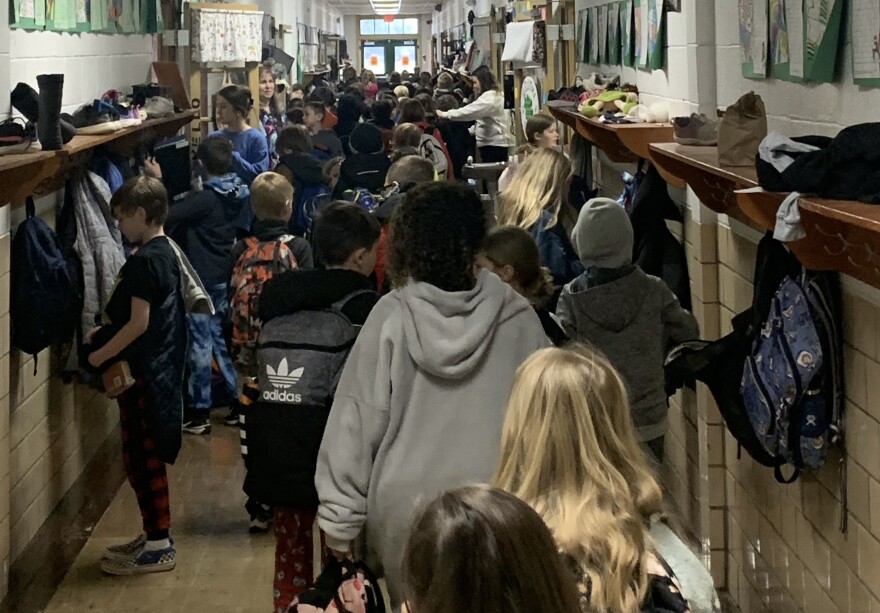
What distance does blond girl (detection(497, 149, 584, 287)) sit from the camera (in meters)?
4.82

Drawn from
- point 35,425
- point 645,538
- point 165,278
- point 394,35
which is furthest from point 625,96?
point 394,35

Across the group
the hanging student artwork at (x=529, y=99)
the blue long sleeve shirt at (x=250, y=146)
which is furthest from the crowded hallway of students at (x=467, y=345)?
the hanging student artwork at (x=529, y=99)

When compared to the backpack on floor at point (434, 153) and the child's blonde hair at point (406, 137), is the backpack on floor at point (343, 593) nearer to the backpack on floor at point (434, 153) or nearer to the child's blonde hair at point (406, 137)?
the child's blonde hair at point (406, 137)

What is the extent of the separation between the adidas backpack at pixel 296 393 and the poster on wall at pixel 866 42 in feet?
4.36

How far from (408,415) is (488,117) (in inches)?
335

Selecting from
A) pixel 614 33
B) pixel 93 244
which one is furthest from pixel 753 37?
pixel 93 244

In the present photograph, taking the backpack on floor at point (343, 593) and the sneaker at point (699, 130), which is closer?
the backpack on floor at point (343, 593)

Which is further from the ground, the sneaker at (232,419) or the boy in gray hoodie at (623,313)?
the boy in gray hoodie at (623,313)

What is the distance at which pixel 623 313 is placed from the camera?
3.88m

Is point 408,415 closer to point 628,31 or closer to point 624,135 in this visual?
point 624,135

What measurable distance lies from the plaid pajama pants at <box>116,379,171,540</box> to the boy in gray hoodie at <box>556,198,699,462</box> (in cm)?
158

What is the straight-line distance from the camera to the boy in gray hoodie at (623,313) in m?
3.89

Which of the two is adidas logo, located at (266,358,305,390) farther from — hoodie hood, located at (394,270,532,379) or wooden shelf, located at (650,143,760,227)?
wooden shelf, located at (650,143,760,227)

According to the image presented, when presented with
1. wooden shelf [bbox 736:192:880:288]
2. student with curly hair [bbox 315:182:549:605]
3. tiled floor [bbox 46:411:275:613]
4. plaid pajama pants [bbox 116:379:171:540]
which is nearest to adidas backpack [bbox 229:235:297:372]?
plaid pajama pants [bbox 116:379:171:540]
